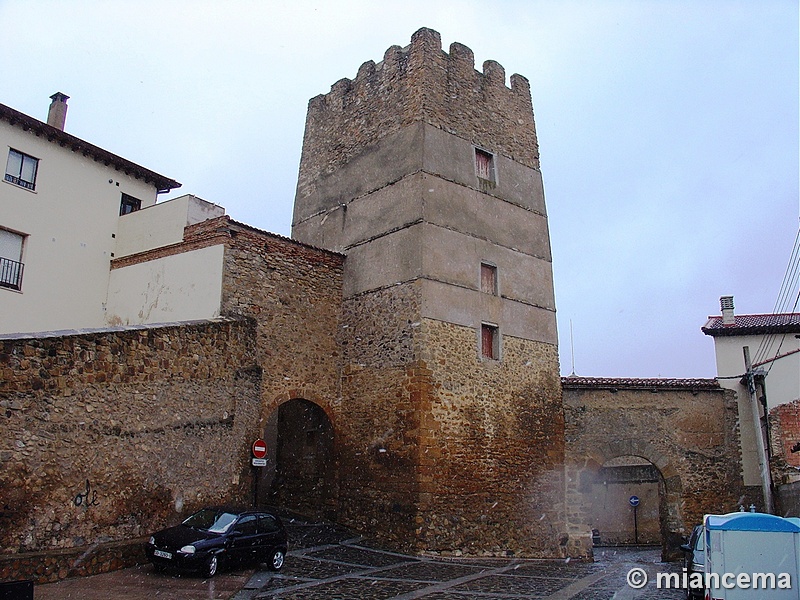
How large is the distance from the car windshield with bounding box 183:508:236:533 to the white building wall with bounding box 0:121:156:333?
8.00m

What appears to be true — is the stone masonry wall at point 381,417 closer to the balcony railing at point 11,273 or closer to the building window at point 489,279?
the building window at point 489,279

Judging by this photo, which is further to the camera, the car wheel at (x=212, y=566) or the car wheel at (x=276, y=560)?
the car wheel at (x=276, y=560)

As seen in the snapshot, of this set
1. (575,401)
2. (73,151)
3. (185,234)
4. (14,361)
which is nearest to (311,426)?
(185,234)

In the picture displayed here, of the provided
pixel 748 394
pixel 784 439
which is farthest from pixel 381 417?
pixel 784 439

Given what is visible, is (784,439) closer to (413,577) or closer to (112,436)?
(413,577)

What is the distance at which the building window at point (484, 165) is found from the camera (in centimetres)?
1697

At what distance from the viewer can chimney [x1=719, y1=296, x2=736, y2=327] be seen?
24953 millimetres

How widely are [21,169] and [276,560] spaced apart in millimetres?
11654

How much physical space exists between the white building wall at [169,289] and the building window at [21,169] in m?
2.91

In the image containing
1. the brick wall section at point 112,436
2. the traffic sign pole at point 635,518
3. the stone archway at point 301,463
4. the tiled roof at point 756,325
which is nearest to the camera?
the brick wall section at point 112,436

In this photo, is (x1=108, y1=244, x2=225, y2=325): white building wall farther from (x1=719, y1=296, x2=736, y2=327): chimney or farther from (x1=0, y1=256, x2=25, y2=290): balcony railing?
(x1=719, y1=296, x2=736, y2=327): chimney

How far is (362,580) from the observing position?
425 inches

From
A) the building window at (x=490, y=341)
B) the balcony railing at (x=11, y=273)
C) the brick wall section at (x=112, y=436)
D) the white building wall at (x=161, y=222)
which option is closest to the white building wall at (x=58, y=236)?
the balcony railing at (x=11, y=273)

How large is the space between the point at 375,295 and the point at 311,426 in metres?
3.74
